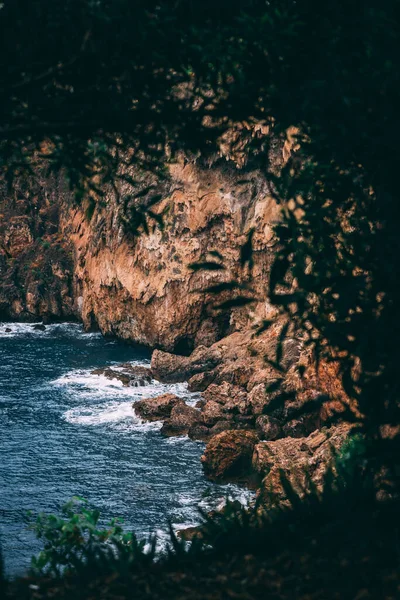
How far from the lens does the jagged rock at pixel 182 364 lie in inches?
2195

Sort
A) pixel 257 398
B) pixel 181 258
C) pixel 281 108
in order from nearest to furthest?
1. pixel 281 108
2. pixel 257 398
3. pixel 181 258

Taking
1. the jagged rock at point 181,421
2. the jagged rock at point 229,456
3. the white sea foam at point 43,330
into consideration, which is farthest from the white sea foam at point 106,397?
the white sea foam at point 43,330

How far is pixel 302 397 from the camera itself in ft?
130

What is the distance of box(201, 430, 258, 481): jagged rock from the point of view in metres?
35.5

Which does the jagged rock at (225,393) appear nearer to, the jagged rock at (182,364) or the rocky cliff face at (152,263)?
the jagged rock at (182,364)

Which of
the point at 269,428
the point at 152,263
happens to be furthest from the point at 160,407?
the point at 152,263

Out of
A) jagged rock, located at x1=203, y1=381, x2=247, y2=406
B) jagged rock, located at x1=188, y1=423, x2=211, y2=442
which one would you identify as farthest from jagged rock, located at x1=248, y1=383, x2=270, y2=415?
jagged rock, located at x1=188, y1=423, x2=211, y2=442

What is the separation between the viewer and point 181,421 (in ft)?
142

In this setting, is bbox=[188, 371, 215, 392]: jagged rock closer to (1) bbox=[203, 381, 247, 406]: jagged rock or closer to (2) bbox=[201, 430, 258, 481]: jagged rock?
(1) bbox=[203, 381, 247, 406]: jagged rock

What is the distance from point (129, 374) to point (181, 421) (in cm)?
1418

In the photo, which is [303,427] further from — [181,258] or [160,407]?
[181,258]

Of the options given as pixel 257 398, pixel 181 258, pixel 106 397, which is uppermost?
pixel 181 258

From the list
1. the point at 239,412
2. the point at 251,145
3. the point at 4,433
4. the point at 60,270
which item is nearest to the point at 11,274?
the point at 60,270

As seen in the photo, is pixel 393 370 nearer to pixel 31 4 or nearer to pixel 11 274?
pixel 31 4
